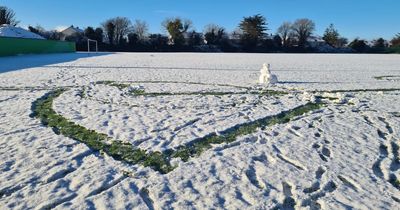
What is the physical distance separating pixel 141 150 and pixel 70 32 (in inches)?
3180

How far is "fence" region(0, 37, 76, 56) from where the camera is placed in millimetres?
33812

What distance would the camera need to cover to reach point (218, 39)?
7662cm

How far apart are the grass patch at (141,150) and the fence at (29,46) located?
29.2 m

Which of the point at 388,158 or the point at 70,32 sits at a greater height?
the point at 70,32

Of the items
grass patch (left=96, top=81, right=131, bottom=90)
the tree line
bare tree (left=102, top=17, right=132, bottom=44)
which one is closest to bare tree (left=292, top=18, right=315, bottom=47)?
the tree line

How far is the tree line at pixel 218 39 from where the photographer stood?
Answer: 230 ft

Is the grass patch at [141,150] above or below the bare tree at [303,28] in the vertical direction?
below

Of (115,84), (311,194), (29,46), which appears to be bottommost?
(311,194)

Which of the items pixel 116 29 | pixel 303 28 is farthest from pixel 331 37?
pixel 116 29

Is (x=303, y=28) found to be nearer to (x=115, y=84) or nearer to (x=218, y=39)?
(x=218, y=39)

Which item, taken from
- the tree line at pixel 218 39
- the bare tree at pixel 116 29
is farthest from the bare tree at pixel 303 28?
the bare tree at pixel 116 29

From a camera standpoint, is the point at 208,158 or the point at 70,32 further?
the point at 70,32

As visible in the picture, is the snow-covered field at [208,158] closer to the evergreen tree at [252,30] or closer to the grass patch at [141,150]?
the grass patch at [141,150]

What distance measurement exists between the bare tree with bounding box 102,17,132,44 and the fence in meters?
20.9
